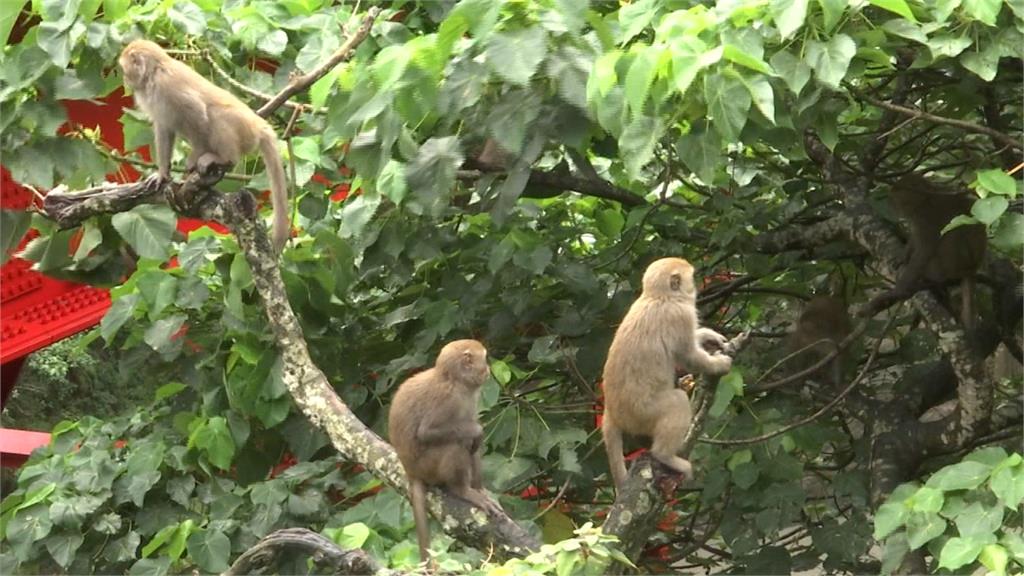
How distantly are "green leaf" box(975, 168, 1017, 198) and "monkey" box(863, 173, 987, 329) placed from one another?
1253 millimetres

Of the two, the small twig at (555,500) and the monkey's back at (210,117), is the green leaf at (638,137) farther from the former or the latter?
the small twig at (555,500)

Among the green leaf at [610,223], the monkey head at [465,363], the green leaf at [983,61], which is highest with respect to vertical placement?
the green leaf at [983,61]

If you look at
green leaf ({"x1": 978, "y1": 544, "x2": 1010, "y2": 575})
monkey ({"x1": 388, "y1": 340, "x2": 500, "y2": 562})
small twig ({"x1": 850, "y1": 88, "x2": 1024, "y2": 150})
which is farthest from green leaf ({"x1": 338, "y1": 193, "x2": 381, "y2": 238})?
green leaf ({"x1": 978, "y1": 544, "x2": 1010, "y2": 575})

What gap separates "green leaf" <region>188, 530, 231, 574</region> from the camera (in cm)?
470

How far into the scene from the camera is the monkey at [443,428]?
3928 millimetres

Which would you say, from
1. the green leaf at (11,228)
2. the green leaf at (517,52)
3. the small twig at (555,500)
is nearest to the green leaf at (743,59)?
the green leaf at (517,52)

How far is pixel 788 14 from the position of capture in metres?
3.28

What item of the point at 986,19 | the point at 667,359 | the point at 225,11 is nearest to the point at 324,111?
the point at 225,11

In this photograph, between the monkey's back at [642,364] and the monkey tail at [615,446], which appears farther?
the monkey tail at [615,446]

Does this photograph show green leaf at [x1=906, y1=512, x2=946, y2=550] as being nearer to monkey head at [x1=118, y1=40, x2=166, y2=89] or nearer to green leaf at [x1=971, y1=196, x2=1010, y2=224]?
green leaf at [x1=971, y1=196, x2=1010, y2=224]

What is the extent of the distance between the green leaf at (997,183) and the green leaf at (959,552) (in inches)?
37.9

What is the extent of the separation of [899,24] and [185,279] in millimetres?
2762

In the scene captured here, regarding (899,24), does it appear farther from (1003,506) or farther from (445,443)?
(445,443)

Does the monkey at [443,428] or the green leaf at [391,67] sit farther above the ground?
the green leaf at [391,67]
